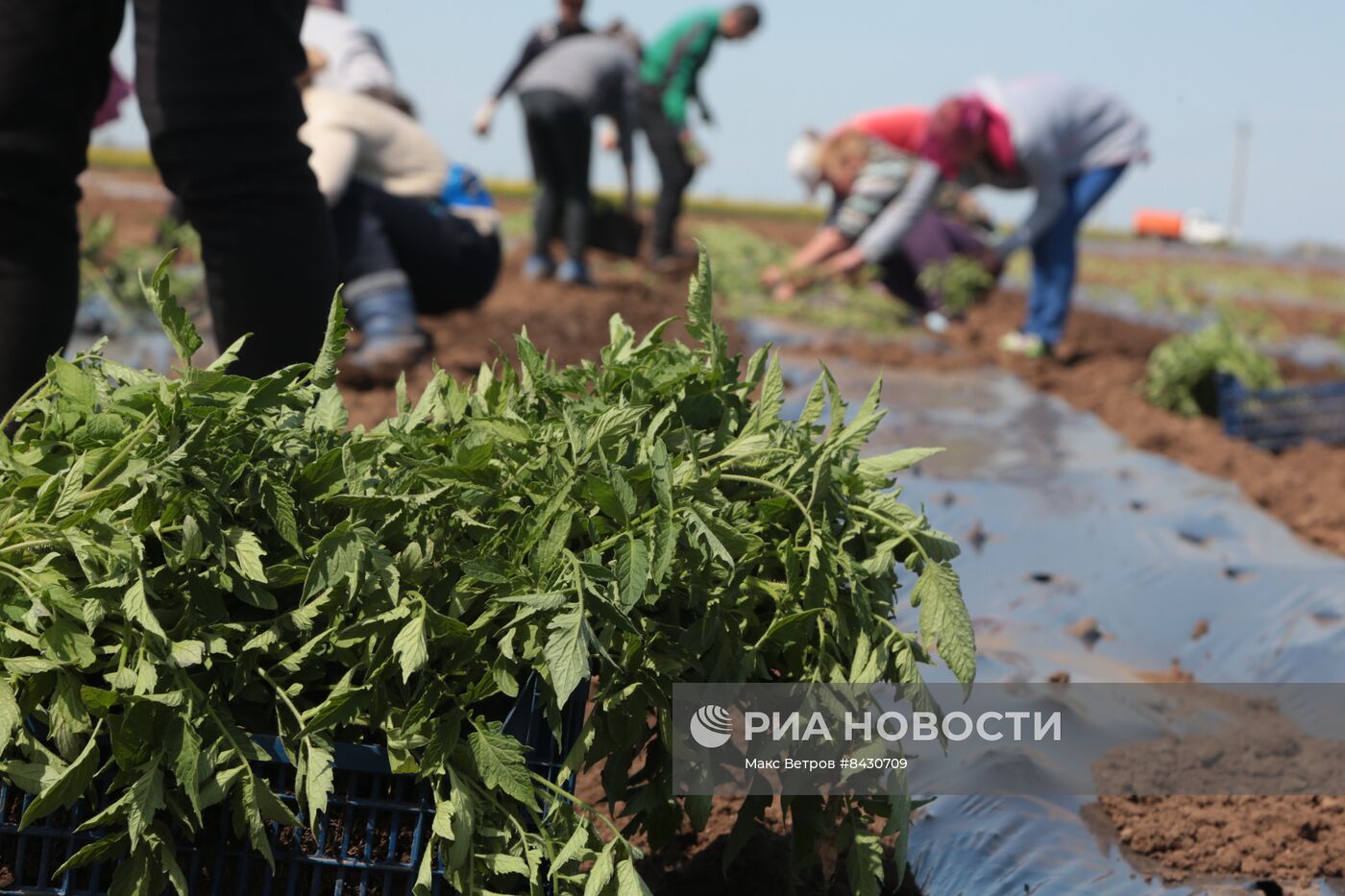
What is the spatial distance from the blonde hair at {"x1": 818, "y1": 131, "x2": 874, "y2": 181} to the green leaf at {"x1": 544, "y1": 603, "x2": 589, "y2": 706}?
7.78m

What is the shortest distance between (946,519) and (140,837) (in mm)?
2456

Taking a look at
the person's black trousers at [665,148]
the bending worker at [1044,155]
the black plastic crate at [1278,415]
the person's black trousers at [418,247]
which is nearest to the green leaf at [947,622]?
the person's black trousers at [418,247]

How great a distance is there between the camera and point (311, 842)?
1259mm

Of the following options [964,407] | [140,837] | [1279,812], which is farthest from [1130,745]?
[964,407]

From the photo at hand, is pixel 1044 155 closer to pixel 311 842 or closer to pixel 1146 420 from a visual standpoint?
pixel 1146 420

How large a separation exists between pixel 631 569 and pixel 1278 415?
14.9ft

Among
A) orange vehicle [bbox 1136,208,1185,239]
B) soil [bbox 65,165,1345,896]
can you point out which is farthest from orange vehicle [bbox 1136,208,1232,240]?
soil [bbox 65,165,1345,896]

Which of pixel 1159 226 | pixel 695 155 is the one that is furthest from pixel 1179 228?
pixel 695 155

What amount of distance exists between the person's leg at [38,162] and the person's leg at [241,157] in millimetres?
110

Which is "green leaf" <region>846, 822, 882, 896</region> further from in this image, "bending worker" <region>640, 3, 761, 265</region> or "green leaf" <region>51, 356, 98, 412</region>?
"bending worker" <region>640, 3, 761, 265</region>

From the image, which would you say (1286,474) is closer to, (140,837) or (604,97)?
(140,837)

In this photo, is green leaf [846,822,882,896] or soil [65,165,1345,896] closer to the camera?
green leaf [846,822,882,896]

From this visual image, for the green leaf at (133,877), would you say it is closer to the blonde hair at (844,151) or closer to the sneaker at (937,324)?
the sneaker at (937,324)

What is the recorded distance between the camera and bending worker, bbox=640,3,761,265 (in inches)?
413
